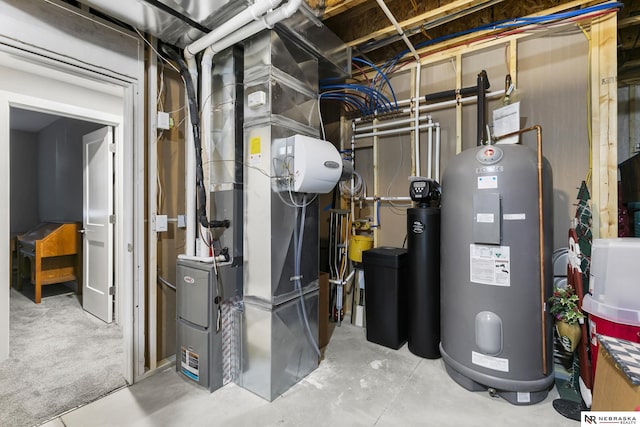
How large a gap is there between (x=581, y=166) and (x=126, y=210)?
3.32 m

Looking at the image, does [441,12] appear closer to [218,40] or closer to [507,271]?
[218,40]

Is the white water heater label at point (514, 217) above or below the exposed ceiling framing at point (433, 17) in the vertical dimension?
below

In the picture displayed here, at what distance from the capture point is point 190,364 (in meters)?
2.04

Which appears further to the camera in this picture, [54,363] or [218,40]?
[54,363]

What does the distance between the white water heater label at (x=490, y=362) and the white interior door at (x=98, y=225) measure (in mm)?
3472

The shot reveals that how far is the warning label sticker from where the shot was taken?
2.00 metres

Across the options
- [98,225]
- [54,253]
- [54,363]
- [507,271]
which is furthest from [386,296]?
[54,253]

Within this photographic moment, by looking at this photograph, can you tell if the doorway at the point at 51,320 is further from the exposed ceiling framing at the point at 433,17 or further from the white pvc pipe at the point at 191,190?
the exposed ceiling framing at the point at 433,17

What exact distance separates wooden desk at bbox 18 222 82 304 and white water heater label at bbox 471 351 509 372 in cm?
463

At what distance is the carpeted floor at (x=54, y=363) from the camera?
1.81 meters

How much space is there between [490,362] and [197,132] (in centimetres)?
248

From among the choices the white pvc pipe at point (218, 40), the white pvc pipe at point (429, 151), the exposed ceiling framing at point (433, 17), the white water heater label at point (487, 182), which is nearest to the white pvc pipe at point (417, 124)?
the white pvc pipe at point (429, 151)

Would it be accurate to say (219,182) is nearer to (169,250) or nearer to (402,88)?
(169,250)

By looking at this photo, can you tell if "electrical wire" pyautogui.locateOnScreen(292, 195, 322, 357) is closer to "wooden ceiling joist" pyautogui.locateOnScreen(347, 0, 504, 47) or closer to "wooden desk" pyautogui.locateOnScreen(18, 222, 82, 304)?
"wooden ceiling joist" pyautogui.locateOnScreen(347, 0, 504, 47)
